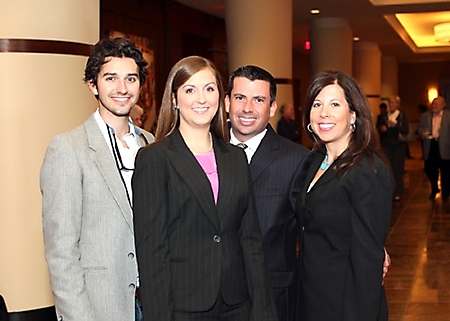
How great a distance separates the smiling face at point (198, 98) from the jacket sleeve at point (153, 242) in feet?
0.82

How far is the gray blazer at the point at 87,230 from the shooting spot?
2.77 metres

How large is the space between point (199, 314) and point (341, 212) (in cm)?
80

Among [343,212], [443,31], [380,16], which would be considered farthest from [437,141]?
[343,212]

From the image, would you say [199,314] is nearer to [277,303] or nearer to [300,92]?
[277,303]

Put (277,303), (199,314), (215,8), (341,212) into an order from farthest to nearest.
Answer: (215,8) < (277,303) < (341,212) < (199,314)

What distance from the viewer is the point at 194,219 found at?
2.75m

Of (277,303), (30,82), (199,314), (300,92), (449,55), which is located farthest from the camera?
(449,55)

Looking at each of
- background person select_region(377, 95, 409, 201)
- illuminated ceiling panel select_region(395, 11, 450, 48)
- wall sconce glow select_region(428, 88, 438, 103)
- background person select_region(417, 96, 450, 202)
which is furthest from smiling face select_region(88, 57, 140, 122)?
wall sconce glow select_region(428, 88, 438, 103)

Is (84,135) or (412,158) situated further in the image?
(412,158)

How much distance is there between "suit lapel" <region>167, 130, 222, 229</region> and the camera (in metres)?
2.75

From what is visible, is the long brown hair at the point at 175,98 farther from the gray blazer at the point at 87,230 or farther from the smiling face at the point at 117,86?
the gray blazer at the point at 87,230

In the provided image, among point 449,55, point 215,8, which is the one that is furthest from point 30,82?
point 449,55

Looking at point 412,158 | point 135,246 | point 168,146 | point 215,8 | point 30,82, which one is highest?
point 215,8

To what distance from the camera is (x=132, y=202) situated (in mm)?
2852
